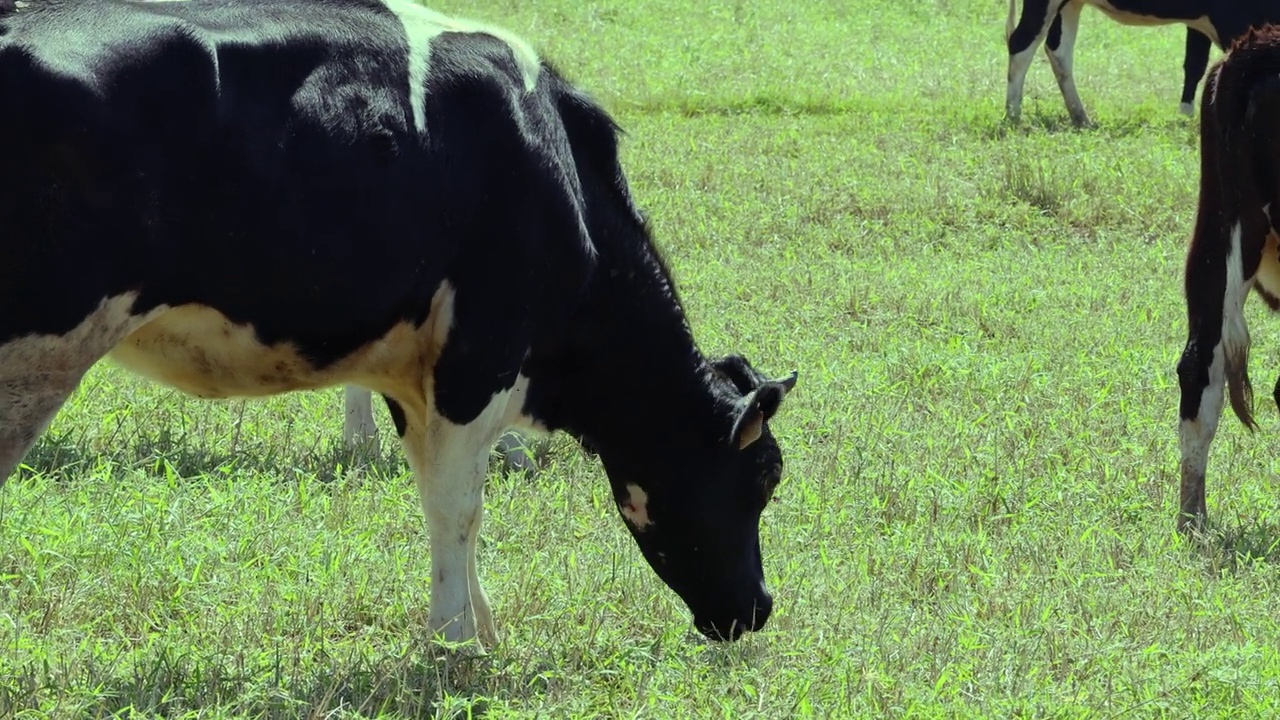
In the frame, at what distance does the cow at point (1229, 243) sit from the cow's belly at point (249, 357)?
9.95ft

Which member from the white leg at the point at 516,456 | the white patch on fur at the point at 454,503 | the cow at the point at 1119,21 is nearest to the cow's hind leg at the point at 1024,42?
the cow at the point at 1119,21

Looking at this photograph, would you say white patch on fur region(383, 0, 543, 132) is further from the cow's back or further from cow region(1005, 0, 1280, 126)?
cow region(1005, 0, 1280, 126)

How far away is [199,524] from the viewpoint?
18.0 feet

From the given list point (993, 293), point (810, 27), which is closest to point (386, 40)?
point (993, 293)

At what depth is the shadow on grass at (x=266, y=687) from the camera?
13.6 feet

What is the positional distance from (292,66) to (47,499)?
211cm

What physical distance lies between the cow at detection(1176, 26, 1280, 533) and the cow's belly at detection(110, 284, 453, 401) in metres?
3.03

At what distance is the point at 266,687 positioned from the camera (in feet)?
14.2

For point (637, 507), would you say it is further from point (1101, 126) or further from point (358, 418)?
point (1101, 126)

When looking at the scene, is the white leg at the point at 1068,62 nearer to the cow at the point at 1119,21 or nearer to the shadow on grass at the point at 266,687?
the cow at the point at 1119,21

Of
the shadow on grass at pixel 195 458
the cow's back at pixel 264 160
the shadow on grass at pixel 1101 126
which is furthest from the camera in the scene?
the shadow on grass at pixel 1101 126

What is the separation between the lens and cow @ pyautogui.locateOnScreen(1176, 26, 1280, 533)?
627 cm

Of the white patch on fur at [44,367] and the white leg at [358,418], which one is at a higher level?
the white patch on fur at [44,367]

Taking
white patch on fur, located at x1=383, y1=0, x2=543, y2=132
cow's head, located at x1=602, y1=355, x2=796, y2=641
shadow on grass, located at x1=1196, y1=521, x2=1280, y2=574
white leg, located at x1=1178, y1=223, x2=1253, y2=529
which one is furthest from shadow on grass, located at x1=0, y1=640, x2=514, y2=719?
white leg, located at x1=1178, y1=223, x2=1253, y2=529
